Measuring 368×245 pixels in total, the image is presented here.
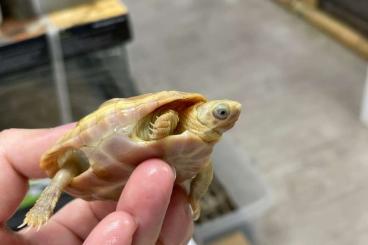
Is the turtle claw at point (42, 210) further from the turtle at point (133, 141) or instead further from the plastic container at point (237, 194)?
the plastic container at point (237, 194)

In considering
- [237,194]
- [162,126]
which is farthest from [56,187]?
[237,194]

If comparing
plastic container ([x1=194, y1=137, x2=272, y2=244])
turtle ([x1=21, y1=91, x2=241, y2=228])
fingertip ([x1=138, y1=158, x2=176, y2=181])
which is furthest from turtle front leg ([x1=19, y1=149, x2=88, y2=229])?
plastic container ([x1=194, y1=137, x2=272, y2=244])

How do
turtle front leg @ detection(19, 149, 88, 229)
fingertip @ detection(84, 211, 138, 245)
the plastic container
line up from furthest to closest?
the plastic container → turtle front leg @ detection(19, 149, 88, 229) → fingertip @ detection(84, 211, 138, 245)

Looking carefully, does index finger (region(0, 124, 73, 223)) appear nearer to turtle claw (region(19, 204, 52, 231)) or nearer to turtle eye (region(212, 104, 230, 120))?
turtle claw (region(19, 204, 52, 231))

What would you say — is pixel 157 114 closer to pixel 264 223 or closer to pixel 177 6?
pixel 264 223

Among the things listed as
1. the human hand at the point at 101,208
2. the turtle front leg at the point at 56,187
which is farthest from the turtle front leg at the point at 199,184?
the turtle front leg at the point at 56,187

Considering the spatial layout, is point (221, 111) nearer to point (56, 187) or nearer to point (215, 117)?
point (215, 117)

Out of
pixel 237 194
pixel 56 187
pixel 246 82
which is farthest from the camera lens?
pixel 246 82
